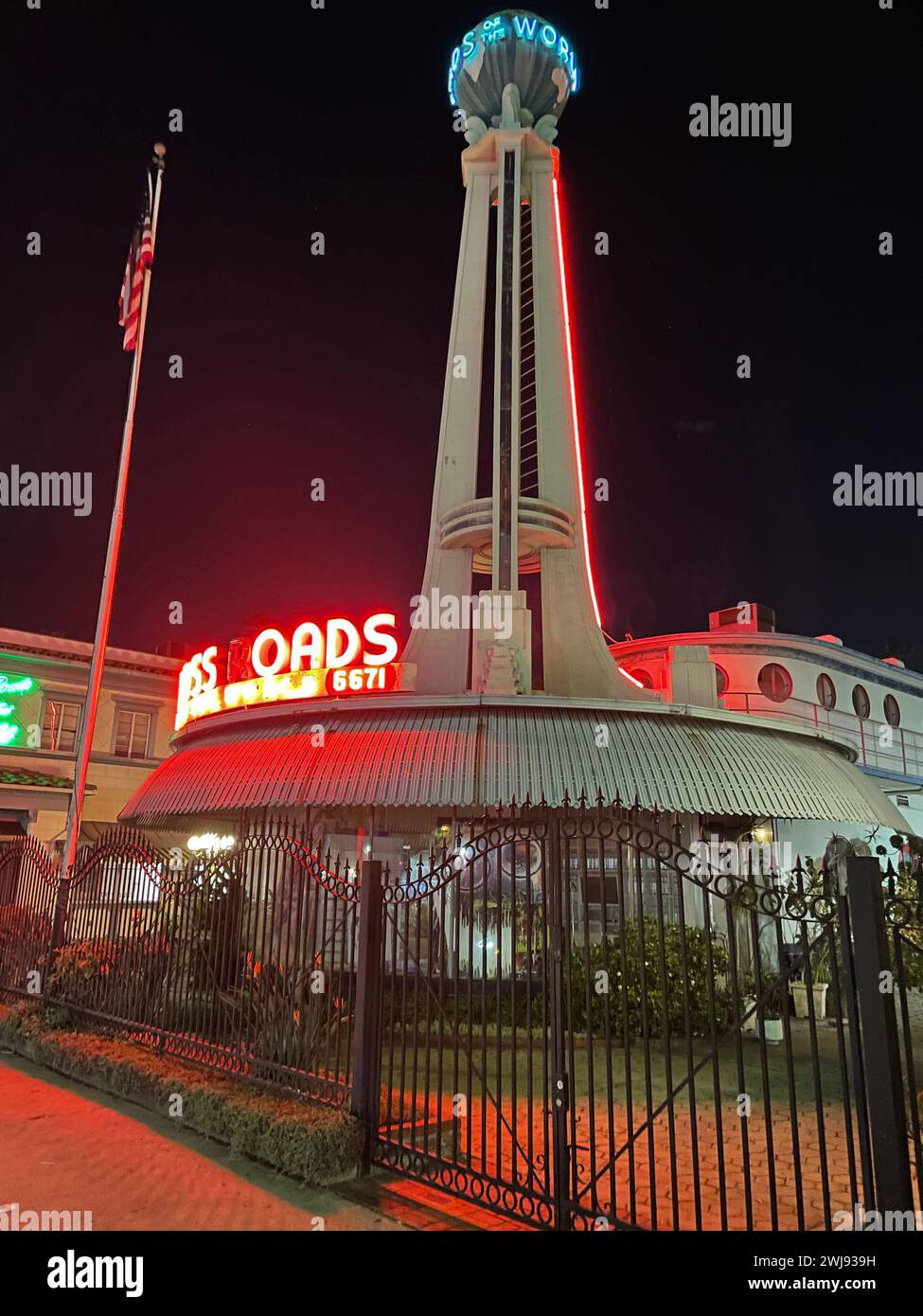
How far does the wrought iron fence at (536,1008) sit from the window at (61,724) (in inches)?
775

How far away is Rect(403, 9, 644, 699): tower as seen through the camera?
18.9 meters

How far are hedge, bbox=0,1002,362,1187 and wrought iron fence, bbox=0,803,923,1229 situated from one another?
25 centimetres

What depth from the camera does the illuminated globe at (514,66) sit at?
75.9ft

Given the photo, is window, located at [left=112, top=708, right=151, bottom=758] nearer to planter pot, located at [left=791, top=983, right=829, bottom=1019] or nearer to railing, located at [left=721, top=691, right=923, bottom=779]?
railing, located at [left=721, top=691, right=923, bottom=779]

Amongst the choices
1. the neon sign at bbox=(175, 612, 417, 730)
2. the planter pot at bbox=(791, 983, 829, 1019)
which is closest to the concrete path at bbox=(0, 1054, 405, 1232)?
the neon sign at bbox=(175, 612, 417, 730)

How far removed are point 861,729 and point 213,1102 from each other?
2687 cm

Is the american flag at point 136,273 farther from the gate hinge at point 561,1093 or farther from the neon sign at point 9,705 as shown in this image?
the gate hinge at point 561,1093

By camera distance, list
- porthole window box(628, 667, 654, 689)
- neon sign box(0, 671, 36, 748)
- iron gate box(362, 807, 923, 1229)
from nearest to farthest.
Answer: iron gate box(362, 807, 923, 1229), porthole window box(628, 667, 654, 689), neon sign box(0, 671, 36, 748)

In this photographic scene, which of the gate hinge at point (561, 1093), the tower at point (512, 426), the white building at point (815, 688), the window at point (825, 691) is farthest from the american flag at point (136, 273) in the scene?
the window at point (825, 691)

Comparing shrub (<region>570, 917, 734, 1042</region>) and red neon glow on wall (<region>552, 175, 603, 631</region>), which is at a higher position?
red neon glow on wall (<region>552, 175, 603, 631</region>)

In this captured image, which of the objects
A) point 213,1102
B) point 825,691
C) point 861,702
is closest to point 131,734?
point 825,691

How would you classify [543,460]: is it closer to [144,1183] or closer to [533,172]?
[533,172]

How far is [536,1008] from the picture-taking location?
12.6 meters
